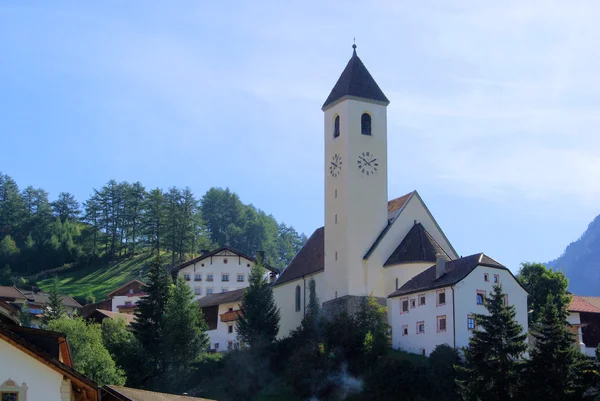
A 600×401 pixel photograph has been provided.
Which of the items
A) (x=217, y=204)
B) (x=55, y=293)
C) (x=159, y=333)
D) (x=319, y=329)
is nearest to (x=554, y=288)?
(x=319, y=329)

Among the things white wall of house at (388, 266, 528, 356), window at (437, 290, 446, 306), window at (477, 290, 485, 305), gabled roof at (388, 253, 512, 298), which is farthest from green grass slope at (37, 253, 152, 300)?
window at (477, 290, 485, 305)

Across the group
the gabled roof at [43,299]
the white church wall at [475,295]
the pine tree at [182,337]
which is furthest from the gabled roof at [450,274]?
the gabled roof at [43,299]

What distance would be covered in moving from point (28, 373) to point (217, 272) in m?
81.4

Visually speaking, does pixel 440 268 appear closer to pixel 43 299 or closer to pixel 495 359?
pixel 495 359

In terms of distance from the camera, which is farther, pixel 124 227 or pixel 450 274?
pixel 124 227

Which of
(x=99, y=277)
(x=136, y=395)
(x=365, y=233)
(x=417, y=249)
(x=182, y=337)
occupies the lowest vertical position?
(x=136, y=395)

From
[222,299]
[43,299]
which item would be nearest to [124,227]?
[43,299]

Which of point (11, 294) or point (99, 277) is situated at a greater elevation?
point (99, 277)

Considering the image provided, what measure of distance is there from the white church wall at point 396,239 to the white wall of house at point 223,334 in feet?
56.7

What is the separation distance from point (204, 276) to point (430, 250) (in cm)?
4408

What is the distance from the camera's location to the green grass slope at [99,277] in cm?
12725

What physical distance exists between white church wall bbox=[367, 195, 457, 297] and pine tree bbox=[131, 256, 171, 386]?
1568 cm

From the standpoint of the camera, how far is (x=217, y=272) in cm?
10519

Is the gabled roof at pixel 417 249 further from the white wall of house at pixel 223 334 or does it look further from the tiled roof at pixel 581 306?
the white wall of house at pixel 223 334
